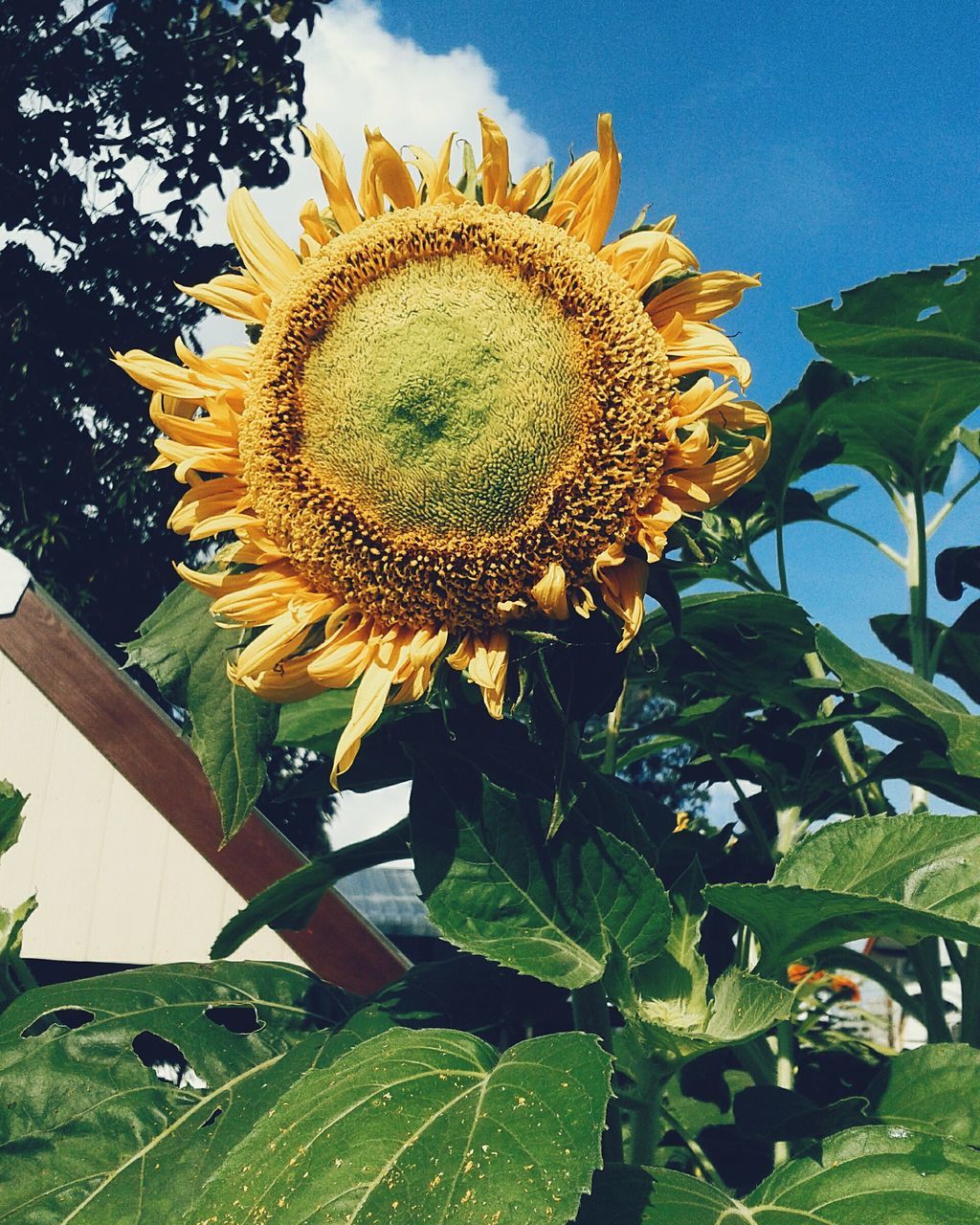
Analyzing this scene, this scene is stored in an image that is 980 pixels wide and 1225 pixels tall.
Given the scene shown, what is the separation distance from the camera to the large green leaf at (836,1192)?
0.86 m

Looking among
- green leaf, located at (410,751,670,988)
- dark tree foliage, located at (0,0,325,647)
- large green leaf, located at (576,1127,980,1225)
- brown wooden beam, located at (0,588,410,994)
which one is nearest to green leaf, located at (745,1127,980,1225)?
large green leaf, located at (576,1127,980,1225)

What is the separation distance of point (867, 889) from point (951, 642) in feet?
2.33

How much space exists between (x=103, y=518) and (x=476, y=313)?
830 cm

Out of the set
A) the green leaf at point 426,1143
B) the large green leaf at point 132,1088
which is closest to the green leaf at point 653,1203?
the green leaf at point 426,1143

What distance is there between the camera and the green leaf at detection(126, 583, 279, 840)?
0.96 m

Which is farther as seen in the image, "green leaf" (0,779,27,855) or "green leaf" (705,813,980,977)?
"green leaf" (0,779,27,855)

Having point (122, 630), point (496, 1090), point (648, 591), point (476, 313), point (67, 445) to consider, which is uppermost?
point (67, 445)

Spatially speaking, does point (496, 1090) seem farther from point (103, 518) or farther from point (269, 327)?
point (103, 518)

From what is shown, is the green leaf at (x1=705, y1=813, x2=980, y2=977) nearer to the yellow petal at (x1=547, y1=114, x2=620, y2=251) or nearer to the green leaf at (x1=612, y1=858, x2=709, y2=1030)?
the green leaf at (x1=612, y1=858, x2=709, y2=1030)

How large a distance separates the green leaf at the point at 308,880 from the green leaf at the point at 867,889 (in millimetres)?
355

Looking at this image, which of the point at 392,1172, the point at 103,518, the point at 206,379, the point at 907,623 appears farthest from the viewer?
the point at 103,518

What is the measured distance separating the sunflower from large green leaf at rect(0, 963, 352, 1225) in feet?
1.21

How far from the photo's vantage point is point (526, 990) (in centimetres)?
115

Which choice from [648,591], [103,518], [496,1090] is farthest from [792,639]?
[103,518]
